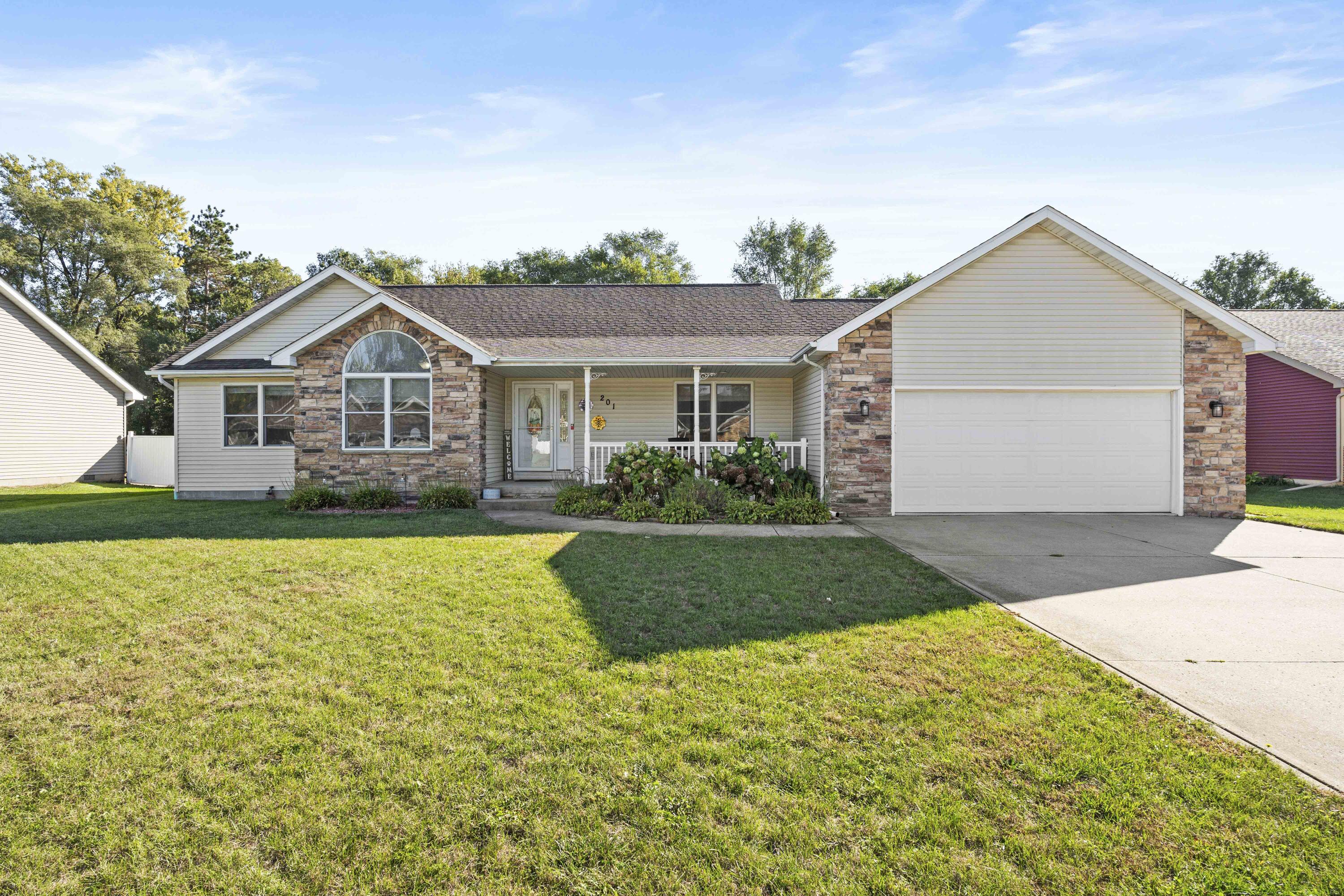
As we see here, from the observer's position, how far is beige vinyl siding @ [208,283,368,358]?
13.5 meters

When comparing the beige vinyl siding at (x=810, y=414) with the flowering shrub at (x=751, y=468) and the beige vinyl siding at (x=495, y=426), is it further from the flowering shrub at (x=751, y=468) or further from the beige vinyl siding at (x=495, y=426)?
the beige vinyl siding at (x=495, y=426)

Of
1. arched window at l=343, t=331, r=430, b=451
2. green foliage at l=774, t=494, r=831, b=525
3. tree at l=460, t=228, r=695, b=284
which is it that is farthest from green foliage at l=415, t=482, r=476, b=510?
tree at l=460, t=228, r=695, b=284

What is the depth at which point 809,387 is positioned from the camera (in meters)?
12.1

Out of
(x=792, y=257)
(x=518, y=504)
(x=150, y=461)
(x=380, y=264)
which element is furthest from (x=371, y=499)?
(x=792, y=257)

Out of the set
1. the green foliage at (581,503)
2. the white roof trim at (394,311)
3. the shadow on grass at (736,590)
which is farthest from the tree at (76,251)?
the shadow on grass at (736,590)

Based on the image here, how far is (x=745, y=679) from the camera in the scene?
3525 mm

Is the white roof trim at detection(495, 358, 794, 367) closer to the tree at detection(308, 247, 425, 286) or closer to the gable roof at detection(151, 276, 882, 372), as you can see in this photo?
the gable roof at detection(151, 276, 882, 372)

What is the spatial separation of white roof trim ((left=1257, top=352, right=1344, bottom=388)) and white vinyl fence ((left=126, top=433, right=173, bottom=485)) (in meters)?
29.9

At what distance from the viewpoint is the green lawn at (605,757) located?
81.7 inches

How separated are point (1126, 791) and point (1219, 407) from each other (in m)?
10.6

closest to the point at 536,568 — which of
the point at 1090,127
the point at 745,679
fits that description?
the point at 745,679

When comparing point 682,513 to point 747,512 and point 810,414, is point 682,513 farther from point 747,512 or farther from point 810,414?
point 810,414

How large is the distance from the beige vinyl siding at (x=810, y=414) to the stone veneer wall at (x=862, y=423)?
0.78 meters

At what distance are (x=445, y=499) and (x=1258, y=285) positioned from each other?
194 feet
